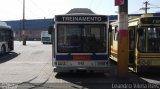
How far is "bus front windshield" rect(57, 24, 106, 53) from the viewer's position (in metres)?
16.6

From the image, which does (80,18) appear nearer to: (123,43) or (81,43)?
(81,43)

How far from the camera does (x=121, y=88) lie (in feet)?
44.1

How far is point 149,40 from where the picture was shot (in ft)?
55.9

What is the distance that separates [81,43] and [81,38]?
0.22m

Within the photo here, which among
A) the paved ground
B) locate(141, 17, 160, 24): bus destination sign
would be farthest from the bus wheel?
locate(141, 17, 160, 24): bus destination sign

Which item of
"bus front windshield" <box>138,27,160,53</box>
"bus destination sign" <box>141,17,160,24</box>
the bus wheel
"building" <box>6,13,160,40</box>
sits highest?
"building" <box>6,13,160,40</box>

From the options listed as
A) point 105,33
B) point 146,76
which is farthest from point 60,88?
point 146,76

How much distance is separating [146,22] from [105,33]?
1939 mm

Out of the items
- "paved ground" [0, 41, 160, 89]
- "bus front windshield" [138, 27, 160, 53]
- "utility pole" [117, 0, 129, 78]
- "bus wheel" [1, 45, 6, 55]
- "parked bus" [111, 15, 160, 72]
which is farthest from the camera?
"bus wheel" [1, 45, 6, 55]

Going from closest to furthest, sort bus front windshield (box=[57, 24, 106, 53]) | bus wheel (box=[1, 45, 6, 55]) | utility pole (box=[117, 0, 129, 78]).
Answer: utility pole (box=[117, 0, 129, 78]), bus front windshield (box=[57, 24, 106, 53]), bus wheel (box=[1, 45, 6, 55])

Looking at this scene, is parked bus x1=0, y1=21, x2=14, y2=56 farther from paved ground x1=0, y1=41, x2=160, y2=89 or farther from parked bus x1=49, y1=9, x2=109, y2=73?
parked bus x1=49, y1=9, x2=109, y2=73

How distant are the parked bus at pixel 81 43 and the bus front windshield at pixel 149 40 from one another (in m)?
1.65

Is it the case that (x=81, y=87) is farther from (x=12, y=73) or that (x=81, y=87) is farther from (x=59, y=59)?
(x=12, y=73)

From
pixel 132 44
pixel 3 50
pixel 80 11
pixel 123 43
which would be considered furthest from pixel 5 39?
pixel 123 43
